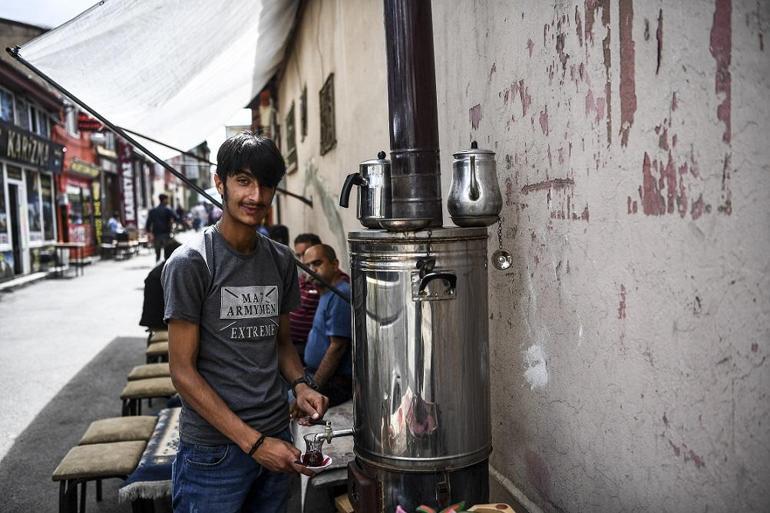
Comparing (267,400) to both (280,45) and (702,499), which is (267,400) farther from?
(280,45)

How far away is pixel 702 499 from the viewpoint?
1688 millimetres

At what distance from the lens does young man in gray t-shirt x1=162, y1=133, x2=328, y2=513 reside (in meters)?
2.01

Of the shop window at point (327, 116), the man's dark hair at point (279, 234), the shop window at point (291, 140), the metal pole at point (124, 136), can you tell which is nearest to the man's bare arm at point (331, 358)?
the metal pole at point (124, 136)

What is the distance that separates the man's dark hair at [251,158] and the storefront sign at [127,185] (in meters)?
30.2

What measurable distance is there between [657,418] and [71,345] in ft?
27.3

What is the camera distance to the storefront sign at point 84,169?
22.8 m

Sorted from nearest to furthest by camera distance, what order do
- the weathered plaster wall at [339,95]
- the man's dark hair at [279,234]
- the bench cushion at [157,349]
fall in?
the weathered plaster wall at [339,95] < the bench cushion at [157,349] < the man's dark hair at [279,234]

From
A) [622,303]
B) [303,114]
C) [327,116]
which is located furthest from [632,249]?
[303,114]

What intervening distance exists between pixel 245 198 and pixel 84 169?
24685 millimetres

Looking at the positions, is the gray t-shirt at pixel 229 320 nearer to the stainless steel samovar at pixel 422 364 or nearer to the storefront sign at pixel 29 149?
the stainless steel samovar at pixel 422 364

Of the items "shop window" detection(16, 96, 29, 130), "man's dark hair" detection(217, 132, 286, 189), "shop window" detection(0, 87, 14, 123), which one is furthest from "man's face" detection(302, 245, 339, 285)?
"shop window" detection(16, 96, 29, 130)

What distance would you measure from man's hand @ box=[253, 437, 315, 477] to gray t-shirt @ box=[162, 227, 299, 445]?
136 millimetres

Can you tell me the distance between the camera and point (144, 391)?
469cm

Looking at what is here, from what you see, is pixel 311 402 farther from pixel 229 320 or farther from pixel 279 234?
pixel 279 234
